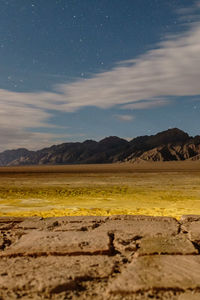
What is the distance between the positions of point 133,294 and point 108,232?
1.00m

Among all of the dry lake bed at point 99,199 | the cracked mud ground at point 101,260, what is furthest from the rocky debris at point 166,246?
the dry lake bed at point 99,199

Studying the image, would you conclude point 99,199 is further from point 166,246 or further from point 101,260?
point 101,260

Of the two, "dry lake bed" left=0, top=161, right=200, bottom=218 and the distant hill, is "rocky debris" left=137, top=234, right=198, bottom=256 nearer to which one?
"dry lake bed" left=0, top=161, right=200, bottom=218

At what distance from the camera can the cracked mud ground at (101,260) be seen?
58.2 inches

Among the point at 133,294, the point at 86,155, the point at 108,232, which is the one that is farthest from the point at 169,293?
the point at 86,155

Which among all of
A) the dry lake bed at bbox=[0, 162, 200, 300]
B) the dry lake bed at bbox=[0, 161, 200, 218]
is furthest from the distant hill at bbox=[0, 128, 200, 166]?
the dry lake bed at bbox=[0, 162, 200, 300]

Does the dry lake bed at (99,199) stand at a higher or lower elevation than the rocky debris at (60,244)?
lower

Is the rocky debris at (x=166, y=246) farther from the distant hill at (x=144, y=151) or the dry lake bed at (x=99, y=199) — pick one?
the distant hill at (x=144, y=151)

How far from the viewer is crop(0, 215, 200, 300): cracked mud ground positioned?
1479mm

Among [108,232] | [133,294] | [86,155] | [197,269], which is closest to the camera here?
[133,294]

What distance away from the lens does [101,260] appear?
184 cm

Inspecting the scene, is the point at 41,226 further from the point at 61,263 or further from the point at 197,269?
the point at 197,269

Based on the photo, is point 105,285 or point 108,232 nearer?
point 105,285

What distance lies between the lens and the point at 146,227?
8.46 ft
